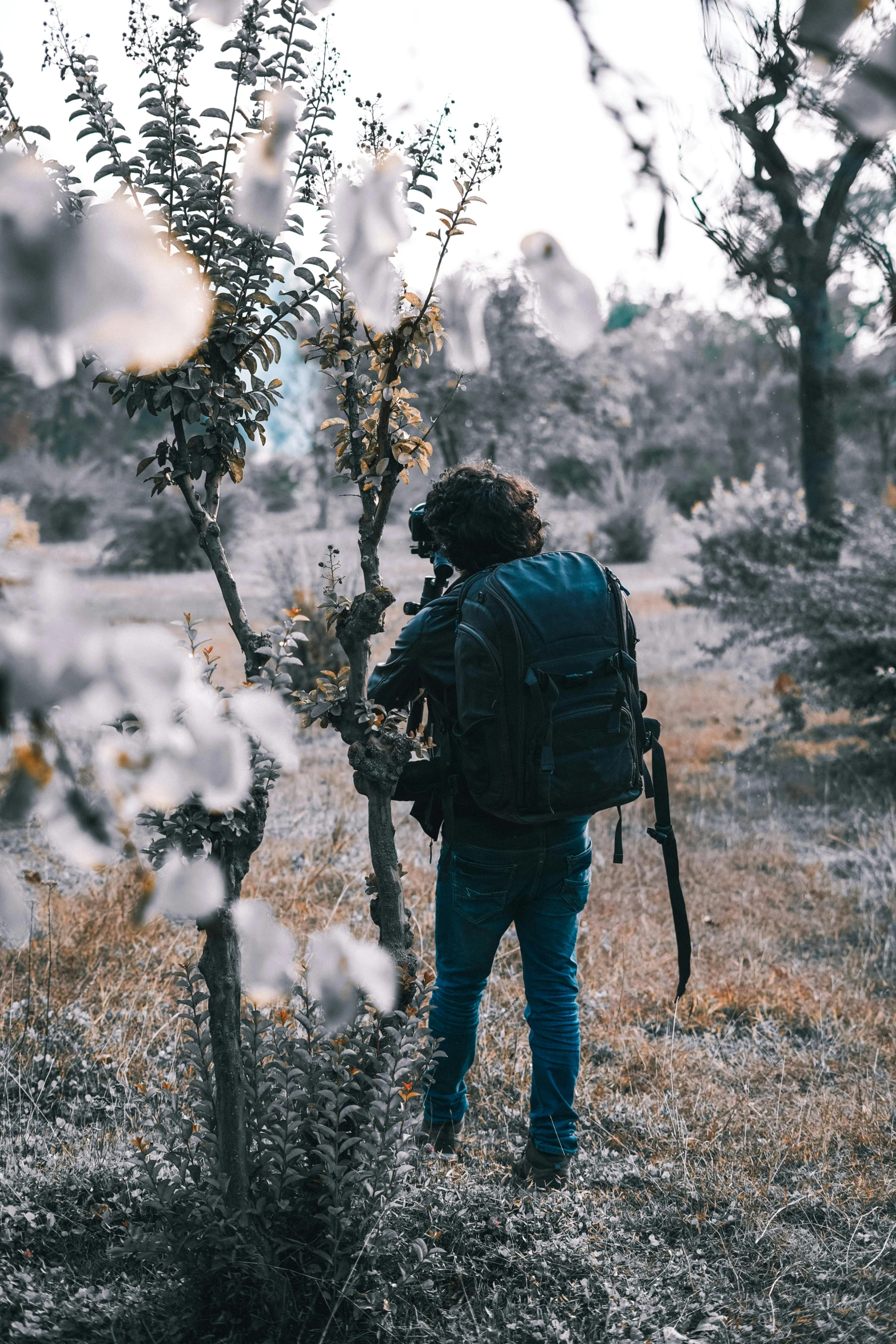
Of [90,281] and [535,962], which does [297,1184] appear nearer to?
[535,962]

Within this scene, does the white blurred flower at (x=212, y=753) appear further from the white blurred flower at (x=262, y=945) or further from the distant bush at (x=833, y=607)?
the distant bush at (x=833, y=607)

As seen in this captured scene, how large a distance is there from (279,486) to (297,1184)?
3190 cm

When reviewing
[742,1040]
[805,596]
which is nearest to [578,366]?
[805,596]

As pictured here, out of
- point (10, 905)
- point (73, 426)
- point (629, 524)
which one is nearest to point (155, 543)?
point (629, 524)

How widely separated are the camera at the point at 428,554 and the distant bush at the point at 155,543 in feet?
59.9

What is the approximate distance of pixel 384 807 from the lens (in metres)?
2.15

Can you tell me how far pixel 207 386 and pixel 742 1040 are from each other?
2.69m

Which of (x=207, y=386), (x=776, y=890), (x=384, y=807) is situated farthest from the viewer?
(x=776, y=890)

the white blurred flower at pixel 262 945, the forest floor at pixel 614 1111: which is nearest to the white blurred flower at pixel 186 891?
the white blurred flower at pixel 262 945

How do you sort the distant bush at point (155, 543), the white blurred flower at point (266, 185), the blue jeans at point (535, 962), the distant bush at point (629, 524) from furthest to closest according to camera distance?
the distant bush at point (629, 524) < the distant bush at point (155, 543) < the blue jeans at point (535, 962) < the white blurred flower at point (266, 185)

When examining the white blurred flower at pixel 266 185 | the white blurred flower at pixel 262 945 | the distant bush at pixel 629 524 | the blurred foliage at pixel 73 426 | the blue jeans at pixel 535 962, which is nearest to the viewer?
the white blurred flower at pixel 266 185

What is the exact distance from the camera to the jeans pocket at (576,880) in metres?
2.38

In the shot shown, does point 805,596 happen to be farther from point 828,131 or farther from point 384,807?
point 828,131

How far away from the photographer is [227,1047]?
1879 mm
